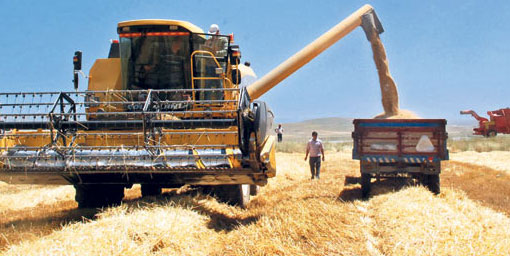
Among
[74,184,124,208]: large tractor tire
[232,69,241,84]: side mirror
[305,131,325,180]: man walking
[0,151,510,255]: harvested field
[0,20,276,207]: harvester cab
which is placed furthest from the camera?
[305,131,325,180]: man walking

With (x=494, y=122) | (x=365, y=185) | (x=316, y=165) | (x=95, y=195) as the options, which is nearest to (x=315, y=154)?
(x=316, y=165)

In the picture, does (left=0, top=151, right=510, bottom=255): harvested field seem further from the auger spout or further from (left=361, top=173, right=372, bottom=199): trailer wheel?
the auger spout

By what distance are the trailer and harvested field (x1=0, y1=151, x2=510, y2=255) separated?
721 mm

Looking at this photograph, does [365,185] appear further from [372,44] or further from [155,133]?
[372,44]

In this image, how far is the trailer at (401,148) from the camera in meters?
8.21

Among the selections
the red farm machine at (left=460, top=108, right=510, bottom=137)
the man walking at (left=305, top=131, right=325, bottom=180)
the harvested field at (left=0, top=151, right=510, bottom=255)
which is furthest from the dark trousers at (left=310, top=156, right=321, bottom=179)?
the red farm machine at (left=460, top=108, right=510, bottom=137)

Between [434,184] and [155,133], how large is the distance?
18.2 ft

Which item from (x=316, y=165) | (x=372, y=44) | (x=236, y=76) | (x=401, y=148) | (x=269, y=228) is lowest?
(x=269, y=228)

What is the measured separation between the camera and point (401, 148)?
27.5 ft

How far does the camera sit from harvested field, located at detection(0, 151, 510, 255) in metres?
4.39

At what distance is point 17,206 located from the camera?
332 inches

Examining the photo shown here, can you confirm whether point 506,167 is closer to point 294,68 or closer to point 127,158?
point 294,68

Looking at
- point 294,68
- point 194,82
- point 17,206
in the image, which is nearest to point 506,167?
point 294,68

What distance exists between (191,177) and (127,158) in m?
0.83
